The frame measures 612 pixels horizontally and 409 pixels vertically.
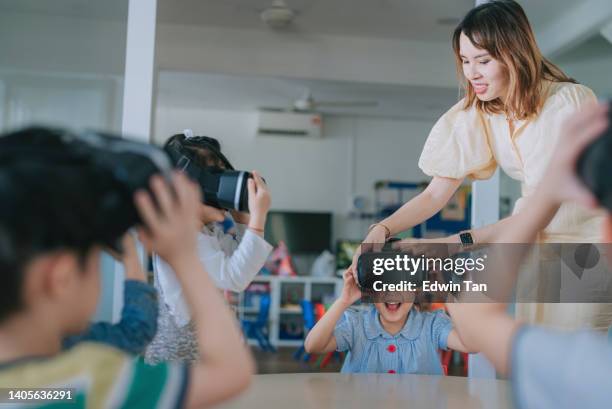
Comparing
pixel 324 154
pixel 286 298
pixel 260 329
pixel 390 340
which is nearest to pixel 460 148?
pixel 390 340

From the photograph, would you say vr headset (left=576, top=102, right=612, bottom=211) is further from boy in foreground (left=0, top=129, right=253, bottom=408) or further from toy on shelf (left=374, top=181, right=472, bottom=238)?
toy on shelf (left=374, top=181, right=472, bottom=238)

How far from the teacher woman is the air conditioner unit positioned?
5.40 meters

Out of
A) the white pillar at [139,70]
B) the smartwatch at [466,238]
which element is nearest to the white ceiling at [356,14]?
the white pillar at [139,70]

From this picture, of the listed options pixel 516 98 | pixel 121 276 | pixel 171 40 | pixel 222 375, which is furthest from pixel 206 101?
pixel 222 375

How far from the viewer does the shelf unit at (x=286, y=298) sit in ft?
19.6

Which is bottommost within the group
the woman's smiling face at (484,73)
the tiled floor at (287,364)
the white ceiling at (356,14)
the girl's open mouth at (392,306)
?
the tiled floor at (287,364)

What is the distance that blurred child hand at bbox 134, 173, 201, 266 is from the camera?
49cm

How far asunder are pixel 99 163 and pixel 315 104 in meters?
6.06

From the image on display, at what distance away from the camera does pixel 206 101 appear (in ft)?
21.6

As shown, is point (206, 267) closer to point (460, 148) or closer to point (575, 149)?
point (460, 148)

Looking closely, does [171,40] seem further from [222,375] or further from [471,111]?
[222,375]

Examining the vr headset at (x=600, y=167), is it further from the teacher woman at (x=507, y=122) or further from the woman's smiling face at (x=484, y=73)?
the woman's smiling face at (x=484, y=73)

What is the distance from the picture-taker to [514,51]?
127 centimetres

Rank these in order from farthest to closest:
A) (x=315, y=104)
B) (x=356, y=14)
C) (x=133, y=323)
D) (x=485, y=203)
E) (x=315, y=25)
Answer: (x=315, y=104) → (x=315, y=25) → (x=356, y=14) → (x=485, y=203) → (x=133, y=323)
